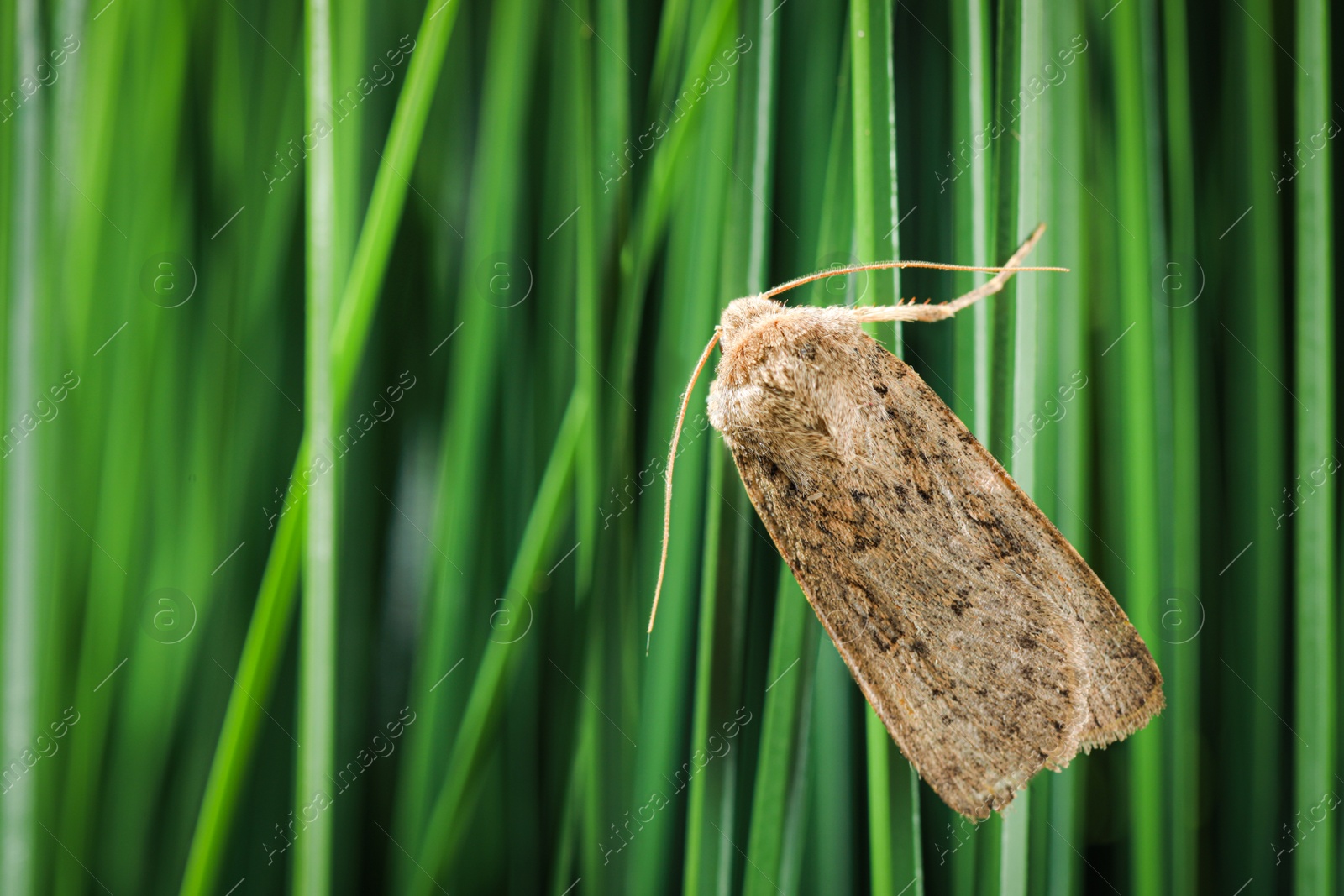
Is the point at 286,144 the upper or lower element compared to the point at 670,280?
upper

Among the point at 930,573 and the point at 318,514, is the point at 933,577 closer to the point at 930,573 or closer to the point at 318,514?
the point at 930,573

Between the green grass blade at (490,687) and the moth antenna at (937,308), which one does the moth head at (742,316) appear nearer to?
the moth antenna at (937,308)

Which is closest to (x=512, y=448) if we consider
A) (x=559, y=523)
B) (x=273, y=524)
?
(x=559, y=523)

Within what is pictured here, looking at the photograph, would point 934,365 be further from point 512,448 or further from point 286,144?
point 286,144

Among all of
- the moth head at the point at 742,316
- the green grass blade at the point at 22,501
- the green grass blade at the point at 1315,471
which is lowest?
the green grass blade at the point at 1315,471

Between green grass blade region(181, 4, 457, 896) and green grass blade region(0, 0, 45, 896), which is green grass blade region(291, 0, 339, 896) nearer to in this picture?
green grass blade region(181, 4, 457, 896)

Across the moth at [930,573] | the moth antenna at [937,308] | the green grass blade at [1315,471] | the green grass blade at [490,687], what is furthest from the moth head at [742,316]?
the green grass blade at [1315,471]

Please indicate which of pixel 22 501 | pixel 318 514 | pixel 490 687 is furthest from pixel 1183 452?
pixel 22 501
